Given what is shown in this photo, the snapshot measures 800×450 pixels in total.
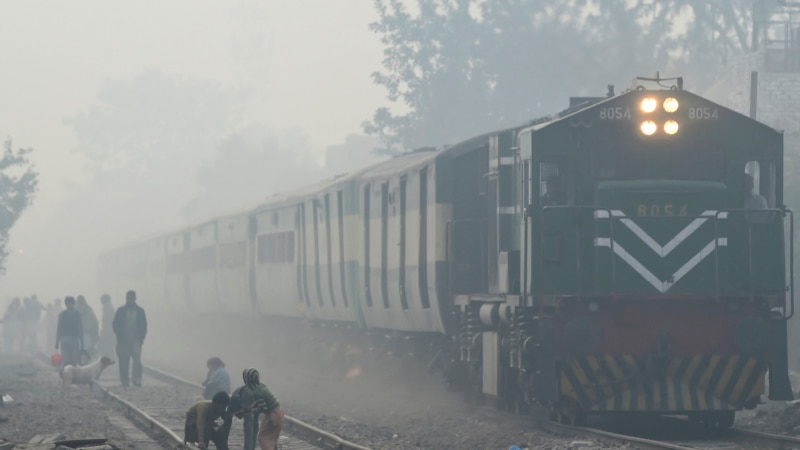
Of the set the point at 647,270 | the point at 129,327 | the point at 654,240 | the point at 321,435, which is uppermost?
the point at 654,240

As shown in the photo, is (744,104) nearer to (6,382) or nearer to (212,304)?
(212,304)

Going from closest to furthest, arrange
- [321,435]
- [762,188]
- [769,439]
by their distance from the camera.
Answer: [769,439]
[762,188]
[321,435]

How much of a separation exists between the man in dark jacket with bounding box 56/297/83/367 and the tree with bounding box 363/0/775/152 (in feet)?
82.7

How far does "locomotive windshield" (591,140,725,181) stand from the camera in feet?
47.4

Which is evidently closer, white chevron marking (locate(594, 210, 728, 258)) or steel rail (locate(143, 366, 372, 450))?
white chevron marking (locate(594, 210, 728, 258))

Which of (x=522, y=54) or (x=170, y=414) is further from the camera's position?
(x=522, y=54)

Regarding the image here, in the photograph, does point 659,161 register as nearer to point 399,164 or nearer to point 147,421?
point 399,164

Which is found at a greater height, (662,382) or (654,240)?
(654,240)

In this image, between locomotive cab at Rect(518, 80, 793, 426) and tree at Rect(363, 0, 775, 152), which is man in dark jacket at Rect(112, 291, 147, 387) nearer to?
locomotive cab at Rect(518, 80, 793, 426)

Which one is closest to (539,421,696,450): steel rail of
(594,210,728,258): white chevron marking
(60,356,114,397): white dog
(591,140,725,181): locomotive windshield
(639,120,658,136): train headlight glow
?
(594,210,728,258): white chevron marking

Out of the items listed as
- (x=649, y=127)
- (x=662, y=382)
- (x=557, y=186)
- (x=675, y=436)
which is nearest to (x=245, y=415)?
(x=557, y=186)

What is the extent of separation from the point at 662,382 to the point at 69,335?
14363 mm

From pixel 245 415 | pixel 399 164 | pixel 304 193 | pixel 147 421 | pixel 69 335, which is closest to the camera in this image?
pixel 245 415

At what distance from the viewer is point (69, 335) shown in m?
25.7
